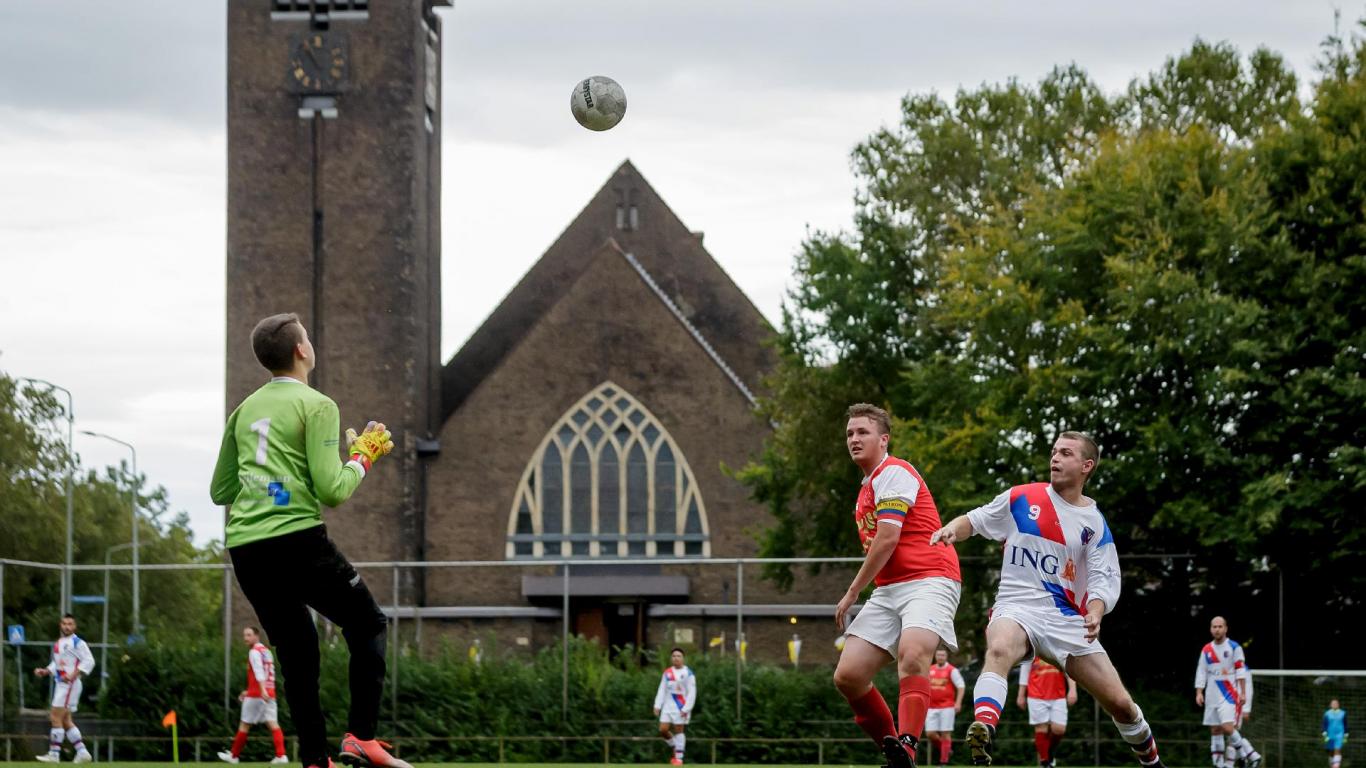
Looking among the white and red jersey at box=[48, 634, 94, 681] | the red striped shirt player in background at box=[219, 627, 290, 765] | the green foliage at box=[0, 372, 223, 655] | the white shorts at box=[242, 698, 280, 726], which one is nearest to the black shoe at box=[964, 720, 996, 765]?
the white and red jersey at box=[48, 634, 94, 681]

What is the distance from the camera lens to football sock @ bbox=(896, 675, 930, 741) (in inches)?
404

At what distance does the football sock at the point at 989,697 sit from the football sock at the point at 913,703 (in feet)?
0.95

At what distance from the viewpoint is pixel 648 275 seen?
59719 mm

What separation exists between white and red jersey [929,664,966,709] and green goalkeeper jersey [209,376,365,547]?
20.4 metres

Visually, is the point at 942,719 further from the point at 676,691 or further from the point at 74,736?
the point at 74,736

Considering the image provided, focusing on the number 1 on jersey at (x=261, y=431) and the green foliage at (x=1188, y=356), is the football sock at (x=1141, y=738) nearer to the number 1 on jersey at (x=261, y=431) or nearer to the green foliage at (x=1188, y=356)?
the number 1 on jersey at (x=261, y=431)

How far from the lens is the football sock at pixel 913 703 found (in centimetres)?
1026

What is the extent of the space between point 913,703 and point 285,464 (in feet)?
12.9

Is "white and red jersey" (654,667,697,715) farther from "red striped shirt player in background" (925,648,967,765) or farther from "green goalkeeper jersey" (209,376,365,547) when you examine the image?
"green goalkeeper jersey" (209,376,365,547)

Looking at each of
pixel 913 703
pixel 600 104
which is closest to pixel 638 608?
pixel 600 104

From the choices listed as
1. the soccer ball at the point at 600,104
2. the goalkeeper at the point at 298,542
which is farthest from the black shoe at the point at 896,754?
the soccer ball at the point at 600,104

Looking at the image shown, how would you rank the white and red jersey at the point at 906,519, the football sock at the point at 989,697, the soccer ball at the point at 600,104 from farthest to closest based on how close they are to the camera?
the soccer ball at the point at 600,104 → the white and red jersey at the point at 906,519 → the football sock at the point at 989,697

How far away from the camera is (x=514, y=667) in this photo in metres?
31.9

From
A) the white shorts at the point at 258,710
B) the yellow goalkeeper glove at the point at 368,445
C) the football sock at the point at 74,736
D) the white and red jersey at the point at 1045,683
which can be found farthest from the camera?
the white shorts at the point at 258,710
